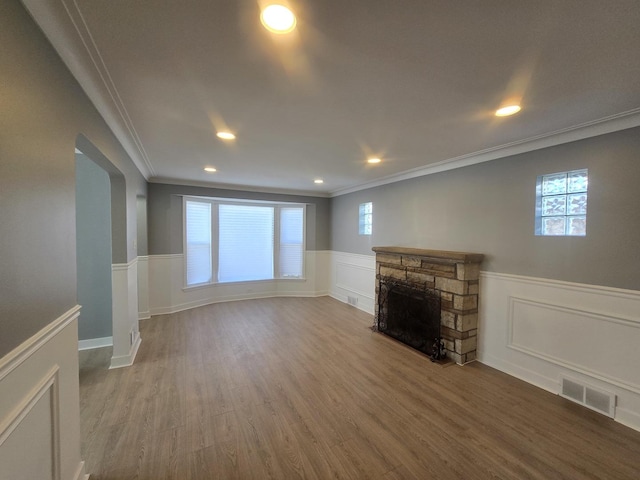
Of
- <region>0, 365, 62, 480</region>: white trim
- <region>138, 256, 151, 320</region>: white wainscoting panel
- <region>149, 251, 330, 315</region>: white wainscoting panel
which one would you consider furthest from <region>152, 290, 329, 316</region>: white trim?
<region>0, 365, 62, 480</region>: white trim

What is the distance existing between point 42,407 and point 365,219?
4752mm

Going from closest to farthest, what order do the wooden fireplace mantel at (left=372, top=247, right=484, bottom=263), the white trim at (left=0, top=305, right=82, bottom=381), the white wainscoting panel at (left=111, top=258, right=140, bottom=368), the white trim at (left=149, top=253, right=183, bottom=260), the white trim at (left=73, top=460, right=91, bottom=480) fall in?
the white trim at (left=0, top=305, right=82, bottom=381), the white trim at (left=73, top=460, right=91, bottom=480), the white wainscoting panel at (left=111, top=258, right=140, bottom=368), the wooden fireplace mantel at (left=372, top=247, right=484, bottom=263), the white trim at (left=149, top=253, right=183, bottom=260)

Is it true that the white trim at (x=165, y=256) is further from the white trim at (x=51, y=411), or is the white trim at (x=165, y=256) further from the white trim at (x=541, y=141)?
the white trim at (x=541, y=141)

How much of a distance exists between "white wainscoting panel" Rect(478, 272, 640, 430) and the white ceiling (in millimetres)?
1417

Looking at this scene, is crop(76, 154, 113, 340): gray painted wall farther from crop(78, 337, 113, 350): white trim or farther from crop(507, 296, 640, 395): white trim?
crop(507, 296, 640, 395): white trim

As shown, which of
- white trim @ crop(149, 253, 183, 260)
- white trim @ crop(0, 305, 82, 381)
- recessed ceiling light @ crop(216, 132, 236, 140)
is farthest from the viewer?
white trim @ crop(149, 253, 183, 260)

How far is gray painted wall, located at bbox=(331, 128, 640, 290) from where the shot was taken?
214 centimetres

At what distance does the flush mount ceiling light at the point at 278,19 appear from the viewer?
43.2 inches

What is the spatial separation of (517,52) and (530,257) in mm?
2126

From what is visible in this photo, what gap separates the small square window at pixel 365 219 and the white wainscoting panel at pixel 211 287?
136 centimetres

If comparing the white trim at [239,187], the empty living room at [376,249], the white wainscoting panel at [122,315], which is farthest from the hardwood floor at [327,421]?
the white trim at [239,187]

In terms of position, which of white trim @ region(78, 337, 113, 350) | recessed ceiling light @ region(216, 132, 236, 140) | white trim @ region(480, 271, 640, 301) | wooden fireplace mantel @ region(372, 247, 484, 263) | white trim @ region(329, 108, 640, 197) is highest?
recessed ceiling light @ region(216, 132, 236, 140)

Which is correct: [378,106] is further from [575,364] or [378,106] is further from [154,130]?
[575,364]

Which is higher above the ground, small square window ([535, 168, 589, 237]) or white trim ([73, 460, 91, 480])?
small square window ([535, 168, 589, 237])
